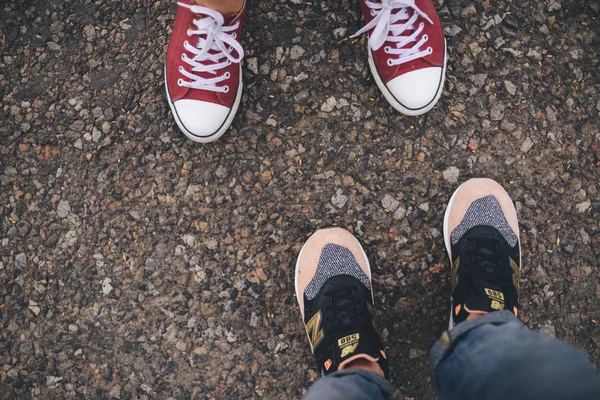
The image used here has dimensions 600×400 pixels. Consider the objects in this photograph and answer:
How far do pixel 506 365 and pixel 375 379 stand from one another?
1.49 feet

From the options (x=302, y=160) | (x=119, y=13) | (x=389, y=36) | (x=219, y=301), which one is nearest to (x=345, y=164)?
(x=302, y=160)

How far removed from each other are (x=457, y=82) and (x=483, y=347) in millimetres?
1089

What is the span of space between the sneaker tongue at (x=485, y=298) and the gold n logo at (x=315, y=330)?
1.82 ft

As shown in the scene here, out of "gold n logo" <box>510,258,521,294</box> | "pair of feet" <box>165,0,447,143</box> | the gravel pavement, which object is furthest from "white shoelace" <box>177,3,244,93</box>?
"gold n logo" <box>510,258,521,294</box>

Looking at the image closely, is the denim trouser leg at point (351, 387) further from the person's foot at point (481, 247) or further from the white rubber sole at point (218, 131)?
the white rubber sole at point (218, 131)

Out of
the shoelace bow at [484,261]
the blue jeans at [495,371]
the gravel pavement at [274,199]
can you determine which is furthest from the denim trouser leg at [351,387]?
the shoelace bow at [484,261]

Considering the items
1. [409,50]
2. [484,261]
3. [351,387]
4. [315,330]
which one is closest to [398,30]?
[409,50]

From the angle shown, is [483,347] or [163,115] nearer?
[483,347]

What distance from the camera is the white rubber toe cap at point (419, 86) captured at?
178cm

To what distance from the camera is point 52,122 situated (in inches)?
77.4

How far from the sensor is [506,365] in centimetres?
121

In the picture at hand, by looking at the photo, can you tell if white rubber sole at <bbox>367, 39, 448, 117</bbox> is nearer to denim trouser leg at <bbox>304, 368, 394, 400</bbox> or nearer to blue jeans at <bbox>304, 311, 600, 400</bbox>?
blue jeans at <bbox>304, 311, 600, 400</bbox>

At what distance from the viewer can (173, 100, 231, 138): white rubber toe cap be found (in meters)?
1.80

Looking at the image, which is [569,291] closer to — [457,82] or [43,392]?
[457,82]
